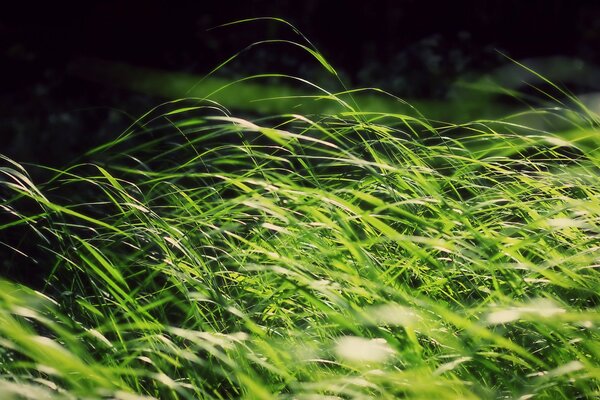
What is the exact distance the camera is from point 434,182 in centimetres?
160

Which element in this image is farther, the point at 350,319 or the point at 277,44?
the point at 277,44

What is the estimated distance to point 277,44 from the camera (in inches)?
242

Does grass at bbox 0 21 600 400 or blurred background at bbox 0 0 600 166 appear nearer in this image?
grass at bbox 0 21 600 400

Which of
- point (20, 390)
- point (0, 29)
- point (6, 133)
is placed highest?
point (20, 390)

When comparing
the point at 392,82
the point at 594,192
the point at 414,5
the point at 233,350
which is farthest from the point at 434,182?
the point at 414,5

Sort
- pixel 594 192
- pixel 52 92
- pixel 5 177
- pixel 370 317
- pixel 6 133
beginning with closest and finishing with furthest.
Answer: pixel 370 317, pixel 594 192, pixel 5 177, pixel 6 133, pixel 52 92

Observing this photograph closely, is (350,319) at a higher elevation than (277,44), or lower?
higher

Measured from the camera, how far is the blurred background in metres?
5.80

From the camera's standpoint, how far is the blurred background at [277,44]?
19.0 feet

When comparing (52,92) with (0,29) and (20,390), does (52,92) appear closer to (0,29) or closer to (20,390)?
(0,29)

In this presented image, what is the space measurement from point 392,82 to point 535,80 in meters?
0.91

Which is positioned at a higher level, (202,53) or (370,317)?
(370,317)

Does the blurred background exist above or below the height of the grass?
below

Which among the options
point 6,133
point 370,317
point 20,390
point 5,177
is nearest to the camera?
point 20,390
